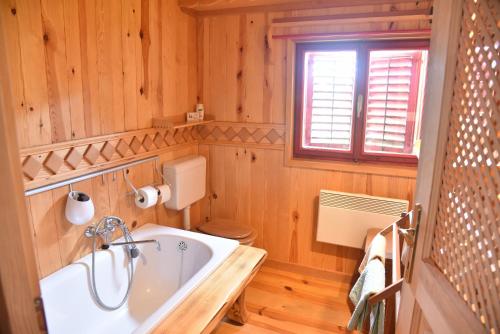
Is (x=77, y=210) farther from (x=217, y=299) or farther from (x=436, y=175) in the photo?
(x=436, y=175)

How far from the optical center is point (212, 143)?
316 cm

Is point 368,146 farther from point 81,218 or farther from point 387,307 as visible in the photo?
point 81,218

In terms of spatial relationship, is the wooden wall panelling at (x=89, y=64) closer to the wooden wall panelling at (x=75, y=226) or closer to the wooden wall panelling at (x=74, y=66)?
the wooden wall panelling at (x=74, y=66)

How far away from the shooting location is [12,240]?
0.54 m

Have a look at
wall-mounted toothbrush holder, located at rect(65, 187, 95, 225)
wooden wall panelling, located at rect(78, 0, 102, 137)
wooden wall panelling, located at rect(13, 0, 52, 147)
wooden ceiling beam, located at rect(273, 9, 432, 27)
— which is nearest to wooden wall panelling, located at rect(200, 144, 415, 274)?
wooden ceiling beam, located at rect(273, 9, 432, 27)

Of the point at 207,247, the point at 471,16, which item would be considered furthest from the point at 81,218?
the point at 471,16

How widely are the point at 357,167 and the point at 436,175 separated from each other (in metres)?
1.84

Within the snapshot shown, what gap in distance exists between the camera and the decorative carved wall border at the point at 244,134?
9.57 ft

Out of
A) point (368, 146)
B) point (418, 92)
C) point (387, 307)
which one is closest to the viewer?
point (387, 307)

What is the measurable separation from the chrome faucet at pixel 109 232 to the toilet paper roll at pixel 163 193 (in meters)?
0.36

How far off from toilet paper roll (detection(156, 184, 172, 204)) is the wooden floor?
948 mm

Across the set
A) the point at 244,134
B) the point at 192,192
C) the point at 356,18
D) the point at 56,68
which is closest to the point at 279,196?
the point at 244,134

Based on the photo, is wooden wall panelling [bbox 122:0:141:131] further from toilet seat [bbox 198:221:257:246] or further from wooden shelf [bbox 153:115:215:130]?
toilet seat [bbox 198:221:257:246]

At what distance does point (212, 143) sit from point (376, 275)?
191 cm
